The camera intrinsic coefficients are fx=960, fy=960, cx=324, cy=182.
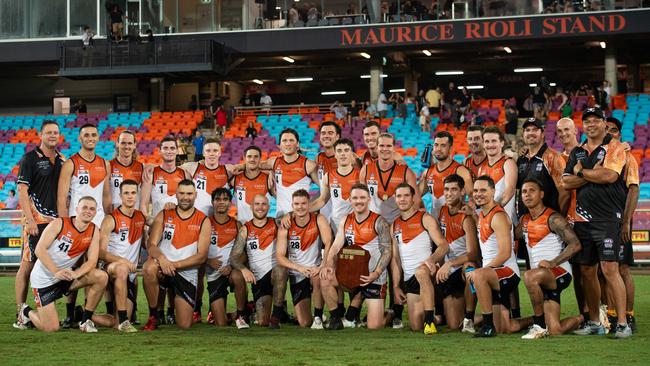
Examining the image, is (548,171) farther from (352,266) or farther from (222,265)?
(222,265)

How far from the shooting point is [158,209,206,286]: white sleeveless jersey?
10.5 m

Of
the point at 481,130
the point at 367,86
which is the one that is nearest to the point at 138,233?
the point at 481,130

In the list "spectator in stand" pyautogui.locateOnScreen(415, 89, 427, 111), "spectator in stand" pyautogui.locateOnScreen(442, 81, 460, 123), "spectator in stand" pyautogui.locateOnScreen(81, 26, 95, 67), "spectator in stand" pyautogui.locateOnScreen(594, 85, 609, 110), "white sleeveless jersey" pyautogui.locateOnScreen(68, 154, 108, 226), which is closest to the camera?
"white sleeveless jersey" pyautogui.locateOnScreen(68, 154, 108, 226)

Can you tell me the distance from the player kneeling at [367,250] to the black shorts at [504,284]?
127 centimetres

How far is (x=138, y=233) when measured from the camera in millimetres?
10547

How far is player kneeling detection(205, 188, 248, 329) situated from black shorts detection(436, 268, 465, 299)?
2115mm

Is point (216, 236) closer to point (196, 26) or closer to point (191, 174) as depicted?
point (191, 174)

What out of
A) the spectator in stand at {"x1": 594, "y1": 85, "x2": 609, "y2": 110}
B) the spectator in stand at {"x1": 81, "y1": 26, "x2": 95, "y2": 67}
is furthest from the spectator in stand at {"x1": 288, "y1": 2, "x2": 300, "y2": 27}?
the spectator in stand at {"x1": 594, "y1": 85, "x2": 609, "y2": 110}

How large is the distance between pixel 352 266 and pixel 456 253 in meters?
1.13

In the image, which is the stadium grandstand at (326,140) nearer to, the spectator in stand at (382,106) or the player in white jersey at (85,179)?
the player in white jersey at (85,179)

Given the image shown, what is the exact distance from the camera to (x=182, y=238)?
10.5 metres

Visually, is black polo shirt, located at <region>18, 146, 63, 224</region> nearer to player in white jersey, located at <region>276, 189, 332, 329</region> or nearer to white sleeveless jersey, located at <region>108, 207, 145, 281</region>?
white sleeveless jersey, located at <region>108, 207, 145, 281</region>

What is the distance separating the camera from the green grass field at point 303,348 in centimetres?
755

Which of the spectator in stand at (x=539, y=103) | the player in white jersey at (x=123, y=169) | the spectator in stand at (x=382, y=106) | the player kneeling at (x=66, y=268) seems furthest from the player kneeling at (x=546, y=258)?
the spectator in stand at (x=382, y=106)
